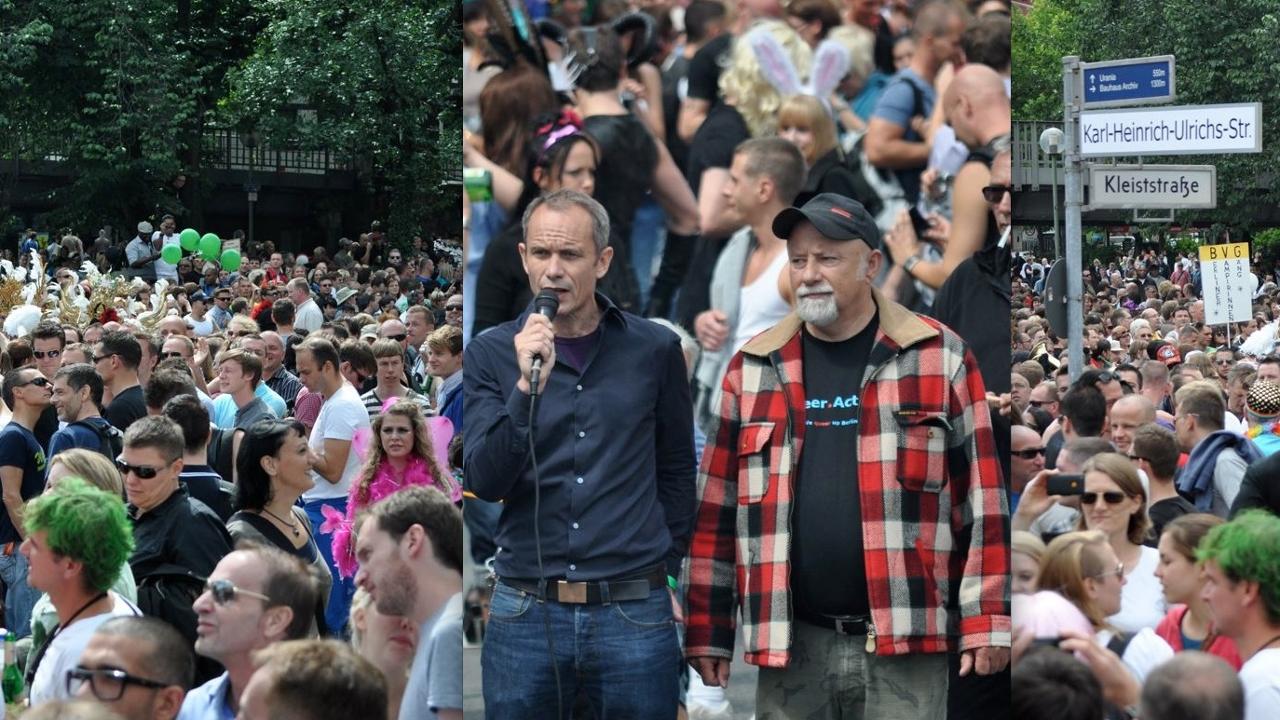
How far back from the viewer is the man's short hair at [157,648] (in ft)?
13.3

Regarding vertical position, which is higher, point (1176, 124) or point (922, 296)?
point (1176, 124)

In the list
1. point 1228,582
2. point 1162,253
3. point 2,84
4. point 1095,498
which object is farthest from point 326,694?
point 1162,253

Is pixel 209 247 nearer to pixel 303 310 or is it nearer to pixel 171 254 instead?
pixel 171 254

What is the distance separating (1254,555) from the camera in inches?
171

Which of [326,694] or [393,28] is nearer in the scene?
[326,694]

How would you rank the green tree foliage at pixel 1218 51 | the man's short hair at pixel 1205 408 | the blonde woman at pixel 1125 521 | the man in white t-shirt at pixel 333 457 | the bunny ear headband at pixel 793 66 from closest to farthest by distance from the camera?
the bunny ear headband at pixel 793 66 → the blonde woman at pixel 1125 521 → the man's short hair at pixel 1205 408 → the man in white t-shirt at pixel 333 457 → the green tree foliage at pixel 1218 51

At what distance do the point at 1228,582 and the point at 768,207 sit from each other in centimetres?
150

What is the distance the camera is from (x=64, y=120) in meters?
32.9

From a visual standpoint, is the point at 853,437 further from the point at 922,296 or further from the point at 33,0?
the point at 33,0

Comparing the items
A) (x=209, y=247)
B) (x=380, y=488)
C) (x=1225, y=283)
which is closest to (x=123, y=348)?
(x=380, y=488)

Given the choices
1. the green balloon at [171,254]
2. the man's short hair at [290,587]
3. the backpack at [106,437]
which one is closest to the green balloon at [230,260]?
the green balloon at [171,254]

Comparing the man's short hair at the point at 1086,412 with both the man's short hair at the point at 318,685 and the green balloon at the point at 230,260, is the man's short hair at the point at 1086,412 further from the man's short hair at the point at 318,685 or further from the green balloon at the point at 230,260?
the green balloon at the point at 230,260

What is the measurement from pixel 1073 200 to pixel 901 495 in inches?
251

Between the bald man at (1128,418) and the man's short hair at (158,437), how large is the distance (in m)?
3.88
